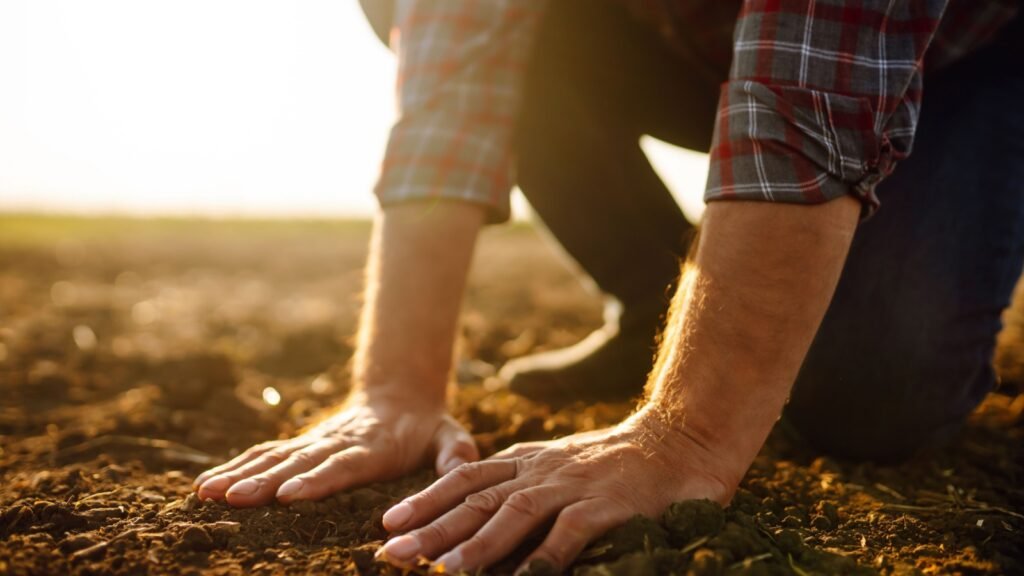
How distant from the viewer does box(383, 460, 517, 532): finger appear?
1184mm

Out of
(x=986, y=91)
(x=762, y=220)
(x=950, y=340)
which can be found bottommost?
(x=950, y=340)

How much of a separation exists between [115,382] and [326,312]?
1402mm

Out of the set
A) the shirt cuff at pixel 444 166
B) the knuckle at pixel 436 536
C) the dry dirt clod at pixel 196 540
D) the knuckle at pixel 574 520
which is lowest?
the dry dirt clod at pixel 196 540

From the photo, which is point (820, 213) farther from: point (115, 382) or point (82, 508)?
point (115, 382)

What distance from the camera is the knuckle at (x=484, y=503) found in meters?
1.16

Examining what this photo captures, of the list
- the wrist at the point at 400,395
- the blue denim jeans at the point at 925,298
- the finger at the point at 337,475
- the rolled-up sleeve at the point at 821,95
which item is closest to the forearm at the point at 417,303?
the wrist at the point at 400,395

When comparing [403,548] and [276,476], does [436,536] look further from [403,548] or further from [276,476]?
[276,476]

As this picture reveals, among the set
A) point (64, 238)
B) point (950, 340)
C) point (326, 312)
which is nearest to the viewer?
point (950, 340)

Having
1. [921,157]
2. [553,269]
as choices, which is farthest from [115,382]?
[553,269]

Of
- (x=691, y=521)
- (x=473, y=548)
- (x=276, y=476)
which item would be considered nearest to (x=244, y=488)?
(x=276, y=476)

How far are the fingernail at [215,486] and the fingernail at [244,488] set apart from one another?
4 cm

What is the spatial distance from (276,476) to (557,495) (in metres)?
0.54

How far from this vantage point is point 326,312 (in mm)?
3820

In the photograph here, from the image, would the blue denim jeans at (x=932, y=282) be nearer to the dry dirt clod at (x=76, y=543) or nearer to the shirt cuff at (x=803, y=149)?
the shirt cuff at (x=803, y=149)
